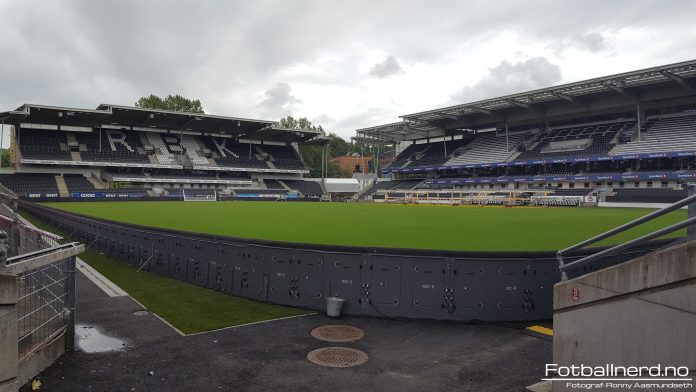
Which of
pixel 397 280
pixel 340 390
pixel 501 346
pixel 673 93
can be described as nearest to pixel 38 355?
pixel 340 390

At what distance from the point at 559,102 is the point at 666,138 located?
1436 centimetres

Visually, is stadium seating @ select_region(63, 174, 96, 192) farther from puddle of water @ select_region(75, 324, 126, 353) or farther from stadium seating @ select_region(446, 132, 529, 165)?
puddle of water @ select_region(75, 324, 126, 353)

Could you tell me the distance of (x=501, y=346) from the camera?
22.9 ft

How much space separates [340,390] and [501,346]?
297cm

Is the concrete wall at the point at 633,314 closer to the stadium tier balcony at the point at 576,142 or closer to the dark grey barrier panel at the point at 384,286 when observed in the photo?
the dark grey barrier panel at the point at 384,286

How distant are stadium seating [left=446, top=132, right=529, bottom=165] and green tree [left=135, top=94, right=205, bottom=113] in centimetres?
5866

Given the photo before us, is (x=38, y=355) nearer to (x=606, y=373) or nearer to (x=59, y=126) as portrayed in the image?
(x=606, y=373)

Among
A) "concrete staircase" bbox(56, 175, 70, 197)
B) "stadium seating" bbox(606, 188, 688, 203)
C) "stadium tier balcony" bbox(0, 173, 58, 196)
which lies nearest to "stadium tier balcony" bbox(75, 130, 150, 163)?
"concrete staircase" bbox(56, 175, 70, 197)

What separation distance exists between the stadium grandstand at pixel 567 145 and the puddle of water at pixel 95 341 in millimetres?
41821

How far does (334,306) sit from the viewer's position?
854cm

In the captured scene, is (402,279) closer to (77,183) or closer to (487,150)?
(487,150)

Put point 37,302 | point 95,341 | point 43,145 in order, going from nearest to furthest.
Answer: point 95,341, point 37,302, point 43,145

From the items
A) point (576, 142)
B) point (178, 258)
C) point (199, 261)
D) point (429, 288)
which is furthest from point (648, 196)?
point (178, 258)

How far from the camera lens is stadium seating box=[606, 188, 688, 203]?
3936 centimetres
